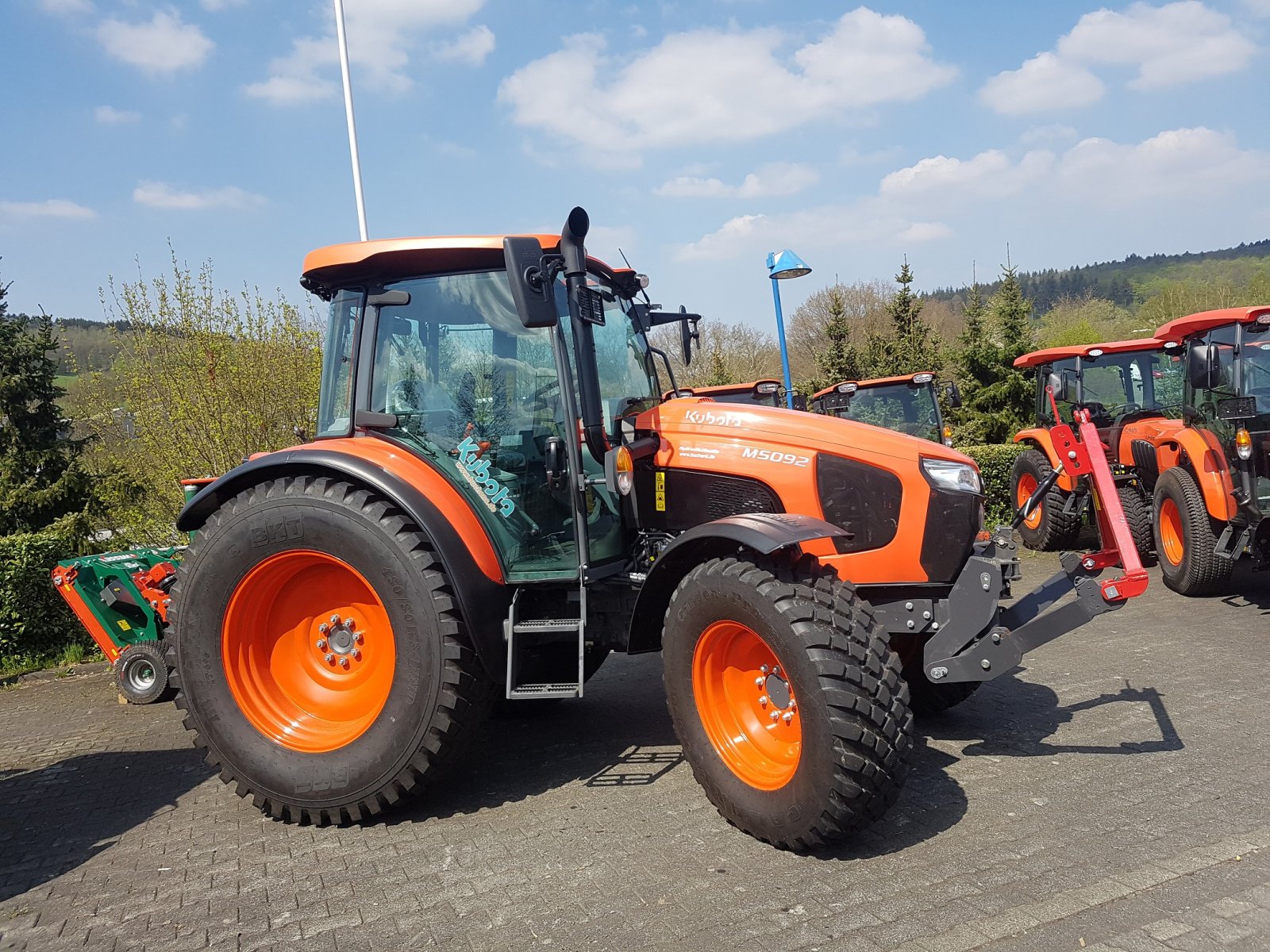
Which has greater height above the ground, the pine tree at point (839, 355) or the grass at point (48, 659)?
the pine tree at point (839, 355)

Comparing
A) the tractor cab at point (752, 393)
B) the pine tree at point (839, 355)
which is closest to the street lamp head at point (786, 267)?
the tractor cab at point (752, 393)

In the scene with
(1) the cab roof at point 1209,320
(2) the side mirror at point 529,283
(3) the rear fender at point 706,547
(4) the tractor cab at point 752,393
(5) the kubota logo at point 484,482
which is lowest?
(3) the rear fender at point 706,547

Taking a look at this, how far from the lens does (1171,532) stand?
8281 millimetres

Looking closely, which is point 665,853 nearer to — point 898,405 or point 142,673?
point 142,673

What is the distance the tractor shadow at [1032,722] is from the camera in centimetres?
429

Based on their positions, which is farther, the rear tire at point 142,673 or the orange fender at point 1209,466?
the orange fender at point 1209,466

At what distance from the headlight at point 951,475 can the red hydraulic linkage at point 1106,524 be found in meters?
0.51

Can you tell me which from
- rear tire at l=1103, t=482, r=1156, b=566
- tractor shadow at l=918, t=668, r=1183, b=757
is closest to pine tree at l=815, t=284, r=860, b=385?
rear tire at l=1103, t=482, r=1156, b=566

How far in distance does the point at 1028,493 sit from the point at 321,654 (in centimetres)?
969

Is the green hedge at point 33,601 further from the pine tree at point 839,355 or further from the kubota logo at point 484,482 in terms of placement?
the pine tree at point 839,355

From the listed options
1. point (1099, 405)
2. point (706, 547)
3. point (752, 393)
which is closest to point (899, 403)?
point (752, 393)

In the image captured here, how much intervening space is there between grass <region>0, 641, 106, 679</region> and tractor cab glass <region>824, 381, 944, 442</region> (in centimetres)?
813

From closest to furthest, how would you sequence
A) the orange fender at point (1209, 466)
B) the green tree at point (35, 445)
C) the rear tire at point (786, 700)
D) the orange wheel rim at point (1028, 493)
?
the rear tire at point (786, 700) → the orange fender at point (1209, 466) → the green tree at point (35, 445) → the orange wheel rim at point (1028, 493)

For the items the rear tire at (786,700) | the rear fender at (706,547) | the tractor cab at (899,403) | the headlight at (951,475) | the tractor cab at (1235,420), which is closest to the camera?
the rear tire at (786,700)
